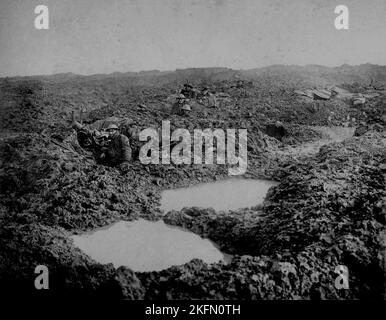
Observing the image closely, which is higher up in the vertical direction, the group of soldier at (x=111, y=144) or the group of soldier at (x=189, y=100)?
the group of soldier at (x=189, y=100)

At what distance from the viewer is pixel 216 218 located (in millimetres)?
5426

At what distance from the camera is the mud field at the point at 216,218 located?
3.70m

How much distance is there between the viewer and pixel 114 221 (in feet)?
18.3

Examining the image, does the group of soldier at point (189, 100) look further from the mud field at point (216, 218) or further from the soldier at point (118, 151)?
the soldier at point (118, 151)

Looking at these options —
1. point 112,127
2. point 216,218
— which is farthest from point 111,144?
point 216,218

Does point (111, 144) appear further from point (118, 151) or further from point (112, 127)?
point (112, 127)

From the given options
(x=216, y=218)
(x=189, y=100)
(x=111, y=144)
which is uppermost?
(x=189, y=100)

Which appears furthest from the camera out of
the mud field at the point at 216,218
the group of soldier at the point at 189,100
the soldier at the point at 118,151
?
the group of soldier at the point at 189,100

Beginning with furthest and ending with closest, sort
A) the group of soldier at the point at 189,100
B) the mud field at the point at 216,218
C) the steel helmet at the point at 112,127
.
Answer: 1. the group of soldier at the point at 189,100
2. the steel helmet at the point at 112,127
3. the mud field at the point at 216,218

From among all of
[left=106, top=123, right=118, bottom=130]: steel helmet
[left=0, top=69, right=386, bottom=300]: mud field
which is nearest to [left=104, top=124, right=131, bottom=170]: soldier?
[left=0, top=69, right=386, bottom=300]: mud field

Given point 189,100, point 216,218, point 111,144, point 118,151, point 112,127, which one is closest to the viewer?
point 216,218

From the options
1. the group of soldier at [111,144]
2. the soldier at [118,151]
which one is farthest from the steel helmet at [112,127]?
the soldier at [118,151]

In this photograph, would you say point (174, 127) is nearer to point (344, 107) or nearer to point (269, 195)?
point (269, 195)
